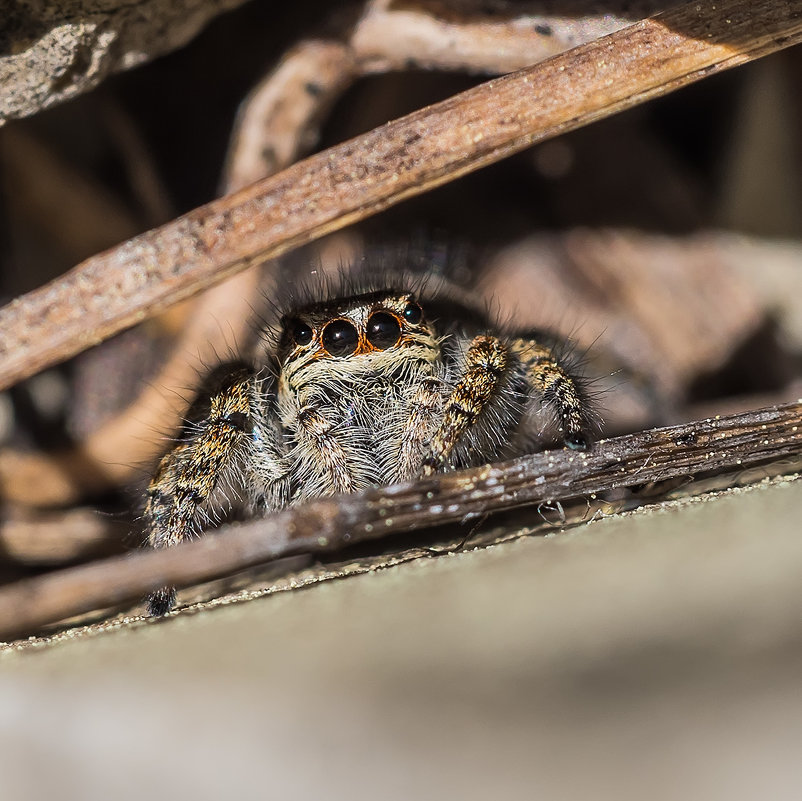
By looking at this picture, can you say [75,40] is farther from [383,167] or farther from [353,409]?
[353,409]

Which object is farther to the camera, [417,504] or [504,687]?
[504,687]

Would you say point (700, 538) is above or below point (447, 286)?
below

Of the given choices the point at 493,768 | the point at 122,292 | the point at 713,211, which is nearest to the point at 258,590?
the point at 493,768

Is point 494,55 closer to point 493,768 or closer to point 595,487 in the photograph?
point 595,487

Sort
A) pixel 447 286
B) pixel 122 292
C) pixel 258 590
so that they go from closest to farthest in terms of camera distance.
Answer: pixel 258 590 → pixel 122 292 → pixel 447 286

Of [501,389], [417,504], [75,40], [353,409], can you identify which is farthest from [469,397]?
[75,40]

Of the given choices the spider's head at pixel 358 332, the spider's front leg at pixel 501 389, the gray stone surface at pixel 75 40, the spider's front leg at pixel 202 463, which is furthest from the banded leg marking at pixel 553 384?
the gray stone surface at pixel 75 40

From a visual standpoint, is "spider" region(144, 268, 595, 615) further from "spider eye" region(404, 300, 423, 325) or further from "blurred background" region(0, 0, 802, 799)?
"blurred background" region(0, 0, 802, 799)

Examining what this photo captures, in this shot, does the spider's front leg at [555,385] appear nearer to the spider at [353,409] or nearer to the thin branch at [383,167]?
the spider at [353,409]
